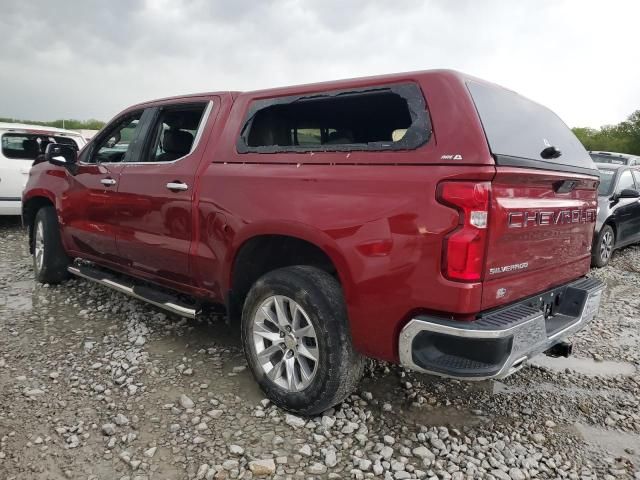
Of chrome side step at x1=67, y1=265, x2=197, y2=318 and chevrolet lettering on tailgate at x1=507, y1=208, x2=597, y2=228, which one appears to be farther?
chrome side step at x1=67, y1=265, x2=197, y2=318

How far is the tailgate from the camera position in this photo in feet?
7.12

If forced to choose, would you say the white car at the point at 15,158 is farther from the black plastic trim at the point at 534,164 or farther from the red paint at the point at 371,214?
the black plastic trim at the point at 534,164

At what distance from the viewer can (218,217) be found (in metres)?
3.04

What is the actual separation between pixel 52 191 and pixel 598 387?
483cm

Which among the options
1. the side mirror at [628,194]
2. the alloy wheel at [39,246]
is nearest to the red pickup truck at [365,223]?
the alloy wheel at [39,246]

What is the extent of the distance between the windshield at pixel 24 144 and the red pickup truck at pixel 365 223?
16.5 feet

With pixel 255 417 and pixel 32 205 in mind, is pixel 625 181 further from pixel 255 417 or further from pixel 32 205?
pixel 32 205

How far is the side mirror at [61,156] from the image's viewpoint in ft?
14.1

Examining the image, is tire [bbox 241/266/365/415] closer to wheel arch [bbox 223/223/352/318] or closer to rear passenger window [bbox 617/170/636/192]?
wheel arch [bbox 223/223/352/318]

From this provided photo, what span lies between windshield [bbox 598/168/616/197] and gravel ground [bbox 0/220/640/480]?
383 cm

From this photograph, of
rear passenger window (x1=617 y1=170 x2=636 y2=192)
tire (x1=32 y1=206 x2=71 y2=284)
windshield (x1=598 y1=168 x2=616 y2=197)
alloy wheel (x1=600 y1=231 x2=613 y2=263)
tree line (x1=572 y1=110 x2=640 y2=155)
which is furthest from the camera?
tree line (x1=572 y1=110 x2=640 y2=155)

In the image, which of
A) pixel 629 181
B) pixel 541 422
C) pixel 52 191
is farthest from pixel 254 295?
pixel 629 181

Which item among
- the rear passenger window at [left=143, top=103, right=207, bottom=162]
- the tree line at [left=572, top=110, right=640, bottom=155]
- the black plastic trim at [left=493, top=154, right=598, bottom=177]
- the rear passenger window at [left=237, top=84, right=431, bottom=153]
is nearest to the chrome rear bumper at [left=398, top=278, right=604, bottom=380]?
the black plastic trim at [left=493, top=154, right=598, bottom=177]

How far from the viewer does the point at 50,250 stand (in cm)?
491
